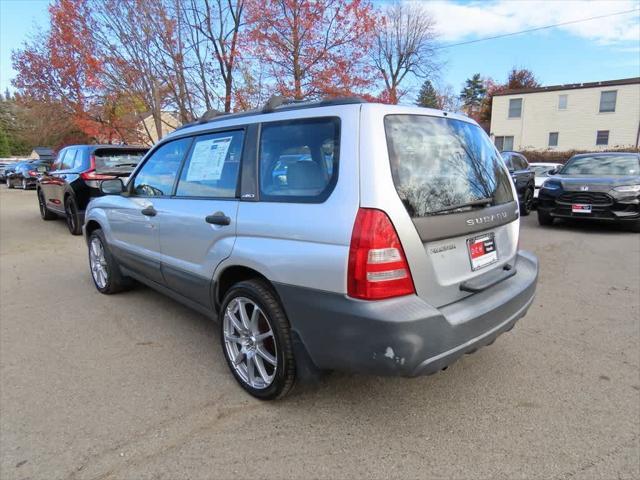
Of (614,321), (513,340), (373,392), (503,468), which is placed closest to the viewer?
(503,468)

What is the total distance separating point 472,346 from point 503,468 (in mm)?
595

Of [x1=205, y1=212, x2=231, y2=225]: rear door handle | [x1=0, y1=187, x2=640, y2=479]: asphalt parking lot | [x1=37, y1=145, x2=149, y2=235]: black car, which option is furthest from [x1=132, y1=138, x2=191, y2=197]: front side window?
[x1=37, y1=145, x2=149, y2=235]: black car

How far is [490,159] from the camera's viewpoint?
2.84m

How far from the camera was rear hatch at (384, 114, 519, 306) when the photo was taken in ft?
6.89

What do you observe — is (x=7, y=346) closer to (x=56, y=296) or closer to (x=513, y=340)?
(x=56, y=296)

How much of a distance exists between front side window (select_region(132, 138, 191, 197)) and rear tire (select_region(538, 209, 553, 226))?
835cm

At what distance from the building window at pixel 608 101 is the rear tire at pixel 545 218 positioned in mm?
26877

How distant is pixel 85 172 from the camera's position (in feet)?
25.8

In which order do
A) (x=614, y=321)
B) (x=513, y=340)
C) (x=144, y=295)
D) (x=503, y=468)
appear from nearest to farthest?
(x=503, y=468)
(x=513, y=340)
(x=614, y=321)
(x=144, y=295)

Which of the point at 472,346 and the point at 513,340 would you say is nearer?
the point at 472,346

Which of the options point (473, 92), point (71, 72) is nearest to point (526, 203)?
point (71, 72)

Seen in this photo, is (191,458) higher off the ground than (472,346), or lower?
lower

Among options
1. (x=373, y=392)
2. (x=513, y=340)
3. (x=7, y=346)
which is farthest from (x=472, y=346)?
(x=7, y=346)

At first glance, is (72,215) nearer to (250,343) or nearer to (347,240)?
(250,343)
